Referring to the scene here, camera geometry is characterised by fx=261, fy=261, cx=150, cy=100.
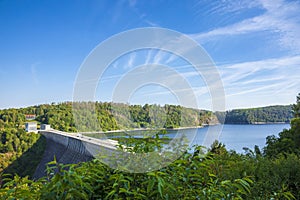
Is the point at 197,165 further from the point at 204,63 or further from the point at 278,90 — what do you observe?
the point at 278,90

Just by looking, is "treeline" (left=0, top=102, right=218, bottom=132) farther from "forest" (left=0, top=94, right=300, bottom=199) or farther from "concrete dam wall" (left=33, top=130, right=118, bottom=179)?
"concrete dam wall" (left=33, top=130, right=118, bottom=179)

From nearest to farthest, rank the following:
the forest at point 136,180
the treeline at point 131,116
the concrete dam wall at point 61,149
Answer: the forest at point 136,180 → the treeline at point 131,116 → the concrete dam wall at point 61,149

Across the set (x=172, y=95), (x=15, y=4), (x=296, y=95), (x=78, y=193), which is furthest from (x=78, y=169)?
(x=15, y=4)

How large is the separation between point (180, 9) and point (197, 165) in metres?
3.06

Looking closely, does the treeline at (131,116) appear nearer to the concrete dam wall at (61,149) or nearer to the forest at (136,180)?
the forest at (136,180)

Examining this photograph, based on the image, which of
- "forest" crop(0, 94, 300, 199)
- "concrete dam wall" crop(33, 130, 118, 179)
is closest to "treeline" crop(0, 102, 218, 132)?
"forest" crop(0, 94, 300, 199)

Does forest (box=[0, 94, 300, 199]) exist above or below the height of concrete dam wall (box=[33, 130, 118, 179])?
above

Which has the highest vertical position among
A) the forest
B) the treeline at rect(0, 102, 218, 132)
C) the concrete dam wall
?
the treeline at rect(0, 102, 218, 132)

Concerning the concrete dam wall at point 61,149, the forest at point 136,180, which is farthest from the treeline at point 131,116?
the concrete dam wall at point 61,149

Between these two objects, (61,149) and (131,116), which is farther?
(61,149)

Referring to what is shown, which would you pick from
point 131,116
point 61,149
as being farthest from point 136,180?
point 61,149

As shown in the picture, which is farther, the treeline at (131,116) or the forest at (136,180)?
the treeline at (131,116)

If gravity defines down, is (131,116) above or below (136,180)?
above

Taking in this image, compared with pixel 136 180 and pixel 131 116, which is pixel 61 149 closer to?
pixel 131 116
